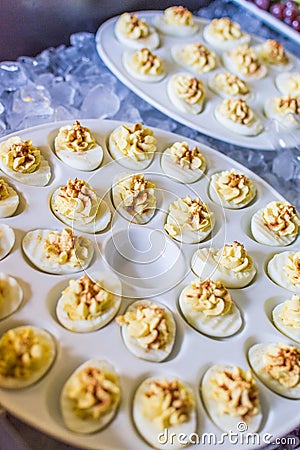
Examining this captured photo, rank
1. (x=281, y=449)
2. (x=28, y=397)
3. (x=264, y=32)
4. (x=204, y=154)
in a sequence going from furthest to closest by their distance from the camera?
(x=264, y=32)
(x=204, y=154)
(x=281, y=449)
(x=28, y=397)

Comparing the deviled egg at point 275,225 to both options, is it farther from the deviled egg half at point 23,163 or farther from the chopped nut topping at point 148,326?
the deviled egg half at point 23,163

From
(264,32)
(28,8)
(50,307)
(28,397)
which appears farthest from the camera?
(264,32)

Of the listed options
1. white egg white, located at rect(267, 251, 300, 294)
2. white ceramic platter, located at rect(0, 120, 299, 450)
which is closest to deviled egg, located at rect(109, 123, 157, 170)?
white ceramic platter, located at rect(0, 120, 299, 450)

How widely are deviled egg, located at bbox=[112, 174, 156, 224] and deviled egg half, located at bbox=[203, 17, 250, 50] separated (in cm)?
66

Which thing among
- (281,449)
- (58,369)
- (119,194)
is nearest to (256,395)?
(281,449)

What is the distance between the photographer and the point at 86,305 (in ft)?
3.22

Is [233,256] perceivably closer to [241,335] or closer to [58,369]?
[241,335]

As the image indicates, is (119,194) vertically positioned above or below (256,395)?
above

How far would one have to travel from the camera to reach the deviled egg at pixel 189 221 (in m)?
1.15

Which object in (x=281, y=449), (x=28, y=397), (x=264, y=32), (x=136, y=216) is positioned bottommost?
(x=281, y=449)

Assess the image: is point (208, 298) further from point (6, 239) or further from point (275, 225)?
point (6, 239)

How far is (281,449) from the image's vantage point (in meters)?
1.11

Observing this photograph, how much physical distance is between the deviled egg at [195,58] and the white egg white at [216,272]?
650 millimetres

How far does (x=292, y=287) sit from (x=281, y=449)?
31 centimetres
